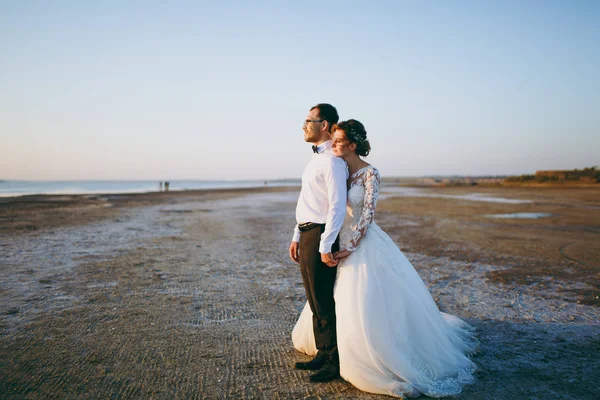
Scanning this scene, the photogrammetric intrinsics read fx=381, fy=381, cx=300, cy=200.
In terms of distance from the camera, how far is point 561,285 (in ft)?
18.6

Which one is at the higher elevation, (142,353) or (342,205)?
(342,205)

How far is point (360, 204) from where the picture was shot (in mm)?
3207

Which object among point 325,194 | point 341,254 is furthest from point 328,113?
point 341,254

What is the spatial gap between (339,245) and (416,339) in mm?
968

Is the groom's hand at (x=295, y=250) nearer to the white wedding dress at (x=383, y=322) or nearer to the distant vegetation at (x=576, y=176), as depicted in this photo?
the white wedding dress at (x=383, y=322)

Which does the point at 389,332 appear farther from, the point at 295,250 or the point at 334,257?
the point at 295,250

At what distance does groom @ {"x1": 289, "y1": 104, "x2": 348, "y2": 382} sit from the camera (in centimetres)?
307

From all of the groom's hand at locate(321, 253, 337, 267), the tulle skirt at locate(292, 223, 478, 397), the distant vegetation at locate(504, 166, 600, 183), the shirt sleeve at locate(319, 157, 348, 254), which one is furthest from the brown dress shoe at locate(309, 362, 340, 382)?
the distant vegetation at locate(504, 166, 600, 183)

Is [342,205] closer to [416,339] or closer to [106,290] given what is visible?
[416,339]

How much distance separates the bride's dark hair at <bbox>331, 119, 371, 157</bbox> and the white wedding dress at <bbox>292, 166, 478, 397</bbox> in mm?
220

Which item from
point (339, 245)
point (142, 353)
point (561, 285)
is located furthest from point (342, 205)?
point (561, 285)

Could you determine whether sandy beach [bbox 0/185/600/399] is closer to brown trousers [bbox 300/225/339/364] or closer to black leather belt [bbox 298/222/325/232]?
brown trousers [bbox 300/225/339/364]

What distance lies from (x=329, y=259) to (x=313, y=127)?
3.72ft

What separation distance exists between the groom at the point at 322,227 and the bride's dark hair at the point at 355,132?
5.5 inches
